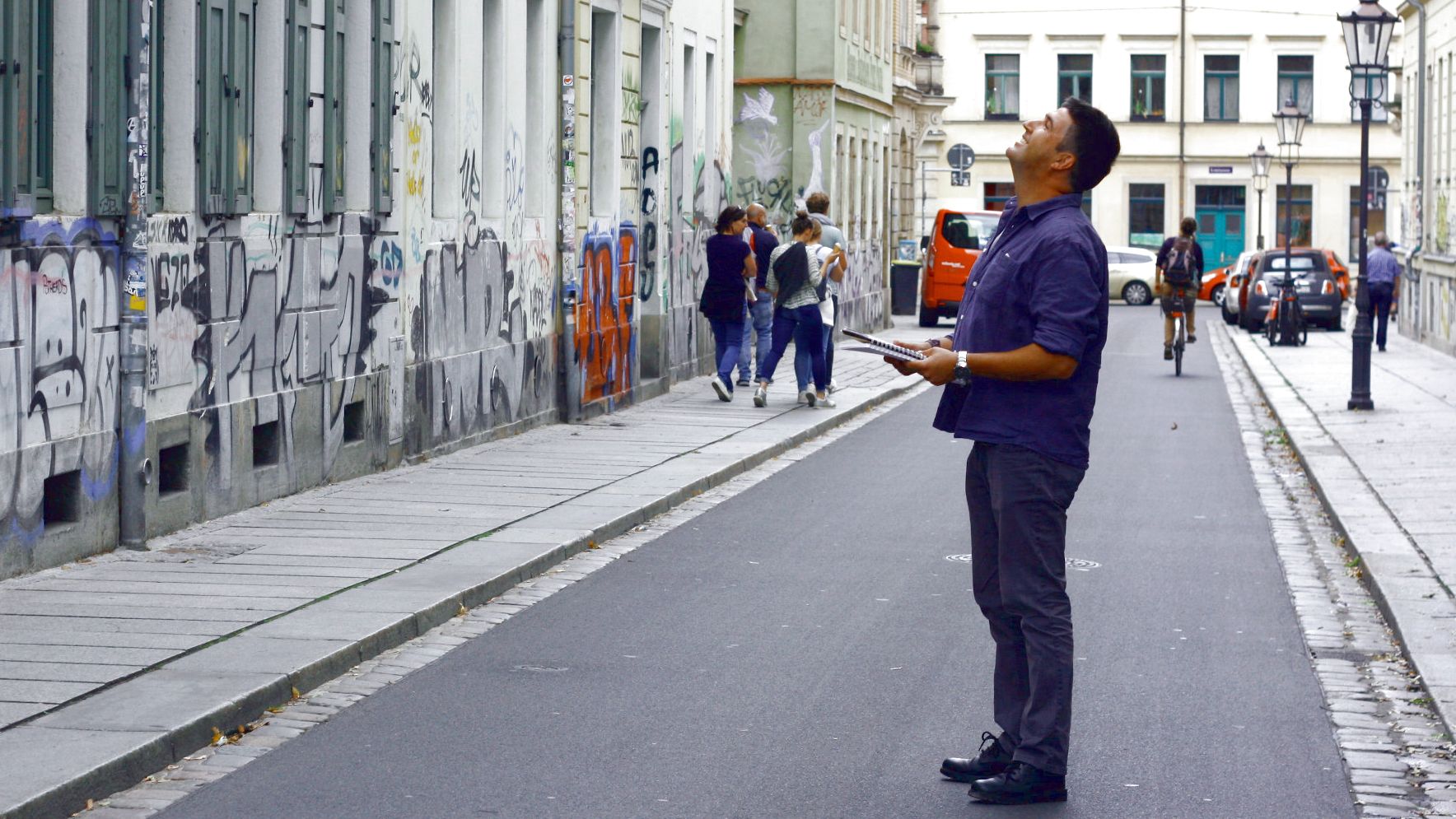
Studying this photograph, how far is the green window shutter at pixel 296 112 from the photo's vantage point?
12.9 m

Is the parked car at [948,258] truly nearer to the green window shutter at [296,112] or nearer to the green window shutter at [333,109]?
the green window shutter at [333,109]

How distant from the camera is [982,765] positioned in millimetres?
6477

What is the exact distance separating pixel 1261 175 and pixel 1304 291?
1838 centimetres

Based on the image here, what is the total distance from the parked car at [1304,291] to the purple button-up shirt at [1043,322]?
37809 mm

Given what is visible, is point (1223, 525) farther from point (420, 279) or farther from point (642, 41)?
point (642, 41)

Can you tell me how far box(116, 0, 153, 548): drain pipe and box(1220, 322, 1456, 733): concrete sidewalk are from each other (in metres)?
5.92

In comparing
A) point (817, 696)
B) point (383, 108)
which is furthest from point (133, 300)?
point (817, 696)

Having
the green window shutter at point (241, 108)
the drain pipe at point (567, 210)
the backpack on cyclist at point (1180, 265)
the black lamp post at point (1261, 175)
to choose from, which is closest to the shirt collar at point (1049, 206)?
the green window shutter at point (241, 108)

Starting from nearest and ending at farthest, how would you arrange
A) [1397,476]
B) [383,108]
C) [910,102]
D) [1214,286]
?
[383,108] < [1397,476] < [910,102] < [1214,286]

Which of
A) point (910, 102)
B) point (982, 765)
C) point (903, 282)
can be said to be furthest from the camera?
point (910, 102)

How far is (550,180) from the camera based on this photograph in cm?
1906

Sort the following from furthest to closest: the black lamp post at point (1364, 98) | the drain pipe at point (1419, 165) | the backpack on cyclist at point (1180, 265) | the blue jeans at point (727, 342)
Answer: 1. the drain pipe at point (1419, 165)
2. the backpack on cyclist at point (1180, 265)
3. the blue jeans at point (727, 342)
4. the black lamp post at point (1364, 98)

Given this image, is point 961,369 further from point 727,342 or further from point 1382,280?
point 1382,280

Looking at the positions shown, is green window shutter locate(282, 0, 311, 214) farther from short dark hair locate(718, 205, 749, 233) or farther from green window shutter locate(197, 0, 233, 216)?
short dark hair locate(718, 205, 749, 233)
